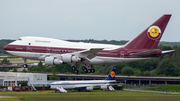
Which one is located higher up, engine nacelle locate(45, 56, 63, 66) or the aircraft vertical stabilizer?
the aircraft vertical stabilizer

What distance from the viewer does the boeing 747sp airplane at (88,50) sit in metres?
75.6

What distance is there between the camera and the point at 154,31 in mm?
80562

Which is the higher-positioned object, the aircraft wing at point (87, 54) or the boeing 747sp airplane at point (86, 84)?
the aircraft wing at point (87, 54)

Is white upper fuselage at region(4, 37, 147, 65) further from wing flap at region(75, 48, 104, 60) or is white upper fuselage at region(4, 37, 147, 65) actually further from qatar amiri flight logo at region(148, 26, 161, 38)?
qatar amiri flight logo at region(148, 26, 161, 38)

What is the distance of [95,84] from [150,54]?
60.1m

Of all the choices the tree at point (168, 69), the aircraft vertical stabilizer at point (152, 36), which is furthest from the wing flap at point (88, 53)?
the tree at point (168, 69)

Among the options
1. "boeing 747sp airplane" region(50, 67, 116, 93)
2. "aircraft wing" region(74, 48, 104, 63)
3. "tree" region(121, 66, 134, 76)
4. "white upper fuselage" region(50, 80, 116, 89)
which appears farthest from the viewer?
"tree" region(121, 66, 134, 76)

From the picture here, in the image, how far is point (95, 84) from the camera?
134000 millimetres

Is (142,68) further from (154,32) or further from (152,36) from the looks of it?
(152,36)

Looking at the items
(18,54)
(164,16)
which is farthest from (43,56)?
(164,16)

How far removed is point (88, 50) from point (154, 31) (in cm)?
1541

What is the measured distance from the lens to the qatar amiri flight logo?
80.1 m

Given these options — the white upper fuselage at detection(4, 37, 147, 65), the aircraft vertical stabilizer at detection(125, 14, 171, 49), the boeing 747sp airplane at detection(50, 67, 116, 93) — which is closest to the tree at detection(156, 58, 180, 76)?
the boeing 747sp airplane at detection(50, 67, 116, 93)

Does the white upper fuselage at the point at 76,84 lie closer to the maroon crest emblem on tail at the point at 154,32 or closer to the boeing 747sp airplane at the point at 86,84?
the boeing 747sp airplane at the point at 86,84
